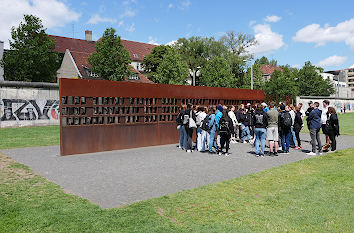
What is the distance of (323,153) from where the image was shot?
11.1m

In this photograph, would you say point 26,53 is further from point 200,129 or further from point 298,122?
point 298,122

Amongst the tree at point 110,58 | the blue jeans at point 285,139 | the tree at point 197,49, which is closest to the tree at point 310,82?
the tree at point 197,49

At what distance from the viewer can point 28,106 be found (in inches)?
A: 843

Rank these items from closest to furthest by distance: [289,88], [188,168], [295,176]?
[295,176], [188,168], [289,88]

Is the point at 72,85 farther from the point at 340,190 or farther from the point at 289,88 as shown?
the point at 289,88

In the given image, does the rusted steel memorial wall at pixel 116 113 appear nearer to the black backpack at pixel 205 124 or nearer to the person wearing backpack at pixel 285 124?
the black backpack at pixel 205 124

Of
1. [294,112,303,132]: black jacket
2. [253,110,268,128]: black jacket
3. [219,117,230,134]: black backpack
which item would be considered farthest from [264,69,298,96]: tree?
[219,117,230,134]: black backpack

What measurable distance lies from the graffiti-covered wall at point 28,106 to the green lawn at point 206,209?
15.2m

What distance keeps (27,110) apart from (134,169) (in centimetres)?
1595

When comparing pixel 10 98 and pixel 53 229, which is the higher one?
pixel 10 98

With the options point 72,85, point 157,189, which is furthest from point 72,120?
point 157,189

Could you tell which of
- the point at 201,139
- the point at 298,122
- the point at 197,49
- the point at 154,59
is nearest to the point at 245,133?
the point at 298,122

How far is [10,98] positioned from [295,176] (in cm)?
1953

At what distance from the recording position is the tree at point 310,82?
69312 millimetres
